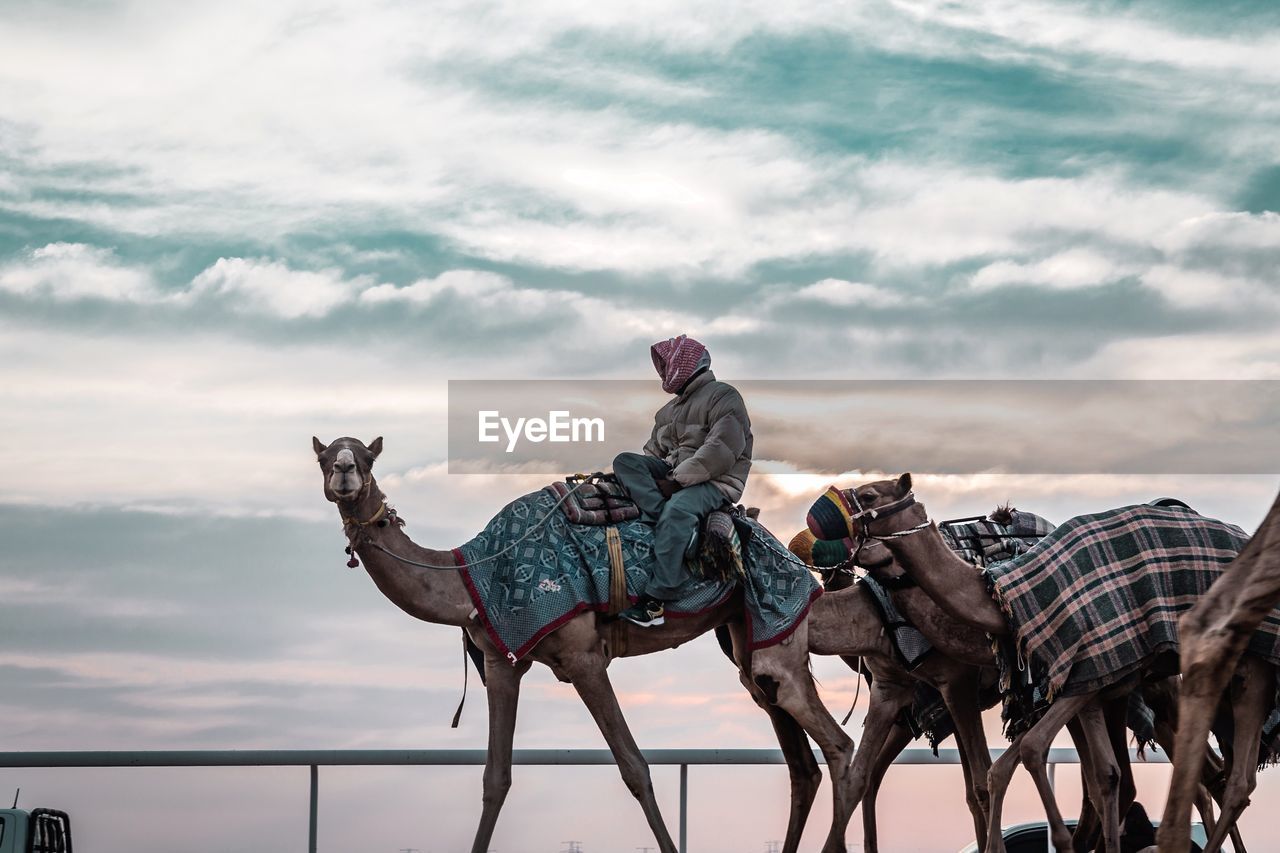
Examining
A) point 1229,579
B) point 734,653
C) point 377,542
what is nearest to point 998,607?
point 734,653

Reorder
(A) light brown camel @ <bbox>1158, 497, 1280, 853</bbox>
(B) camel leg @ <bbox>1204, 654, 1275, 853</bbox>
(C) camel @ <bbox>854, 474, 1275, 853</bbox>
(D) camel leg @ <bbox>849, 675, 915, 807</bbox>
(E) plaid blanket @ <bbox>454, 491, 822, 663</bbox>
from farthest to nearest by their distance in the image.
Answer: (D) camel leg @ <bbox>849, 675, 915, 807</bbox> → (E) plaid blanket @ <bbox>454, 491, 822, 663</bbox> → (C) camel @ <bbox>854, 474, 1275, 853</bbox> → (B) camel leg @ <bbox>1204, 654, 1275, 853</bbox> → (A) light brown camel @ <bbox>1158, 497, 1280, 853</bbox>

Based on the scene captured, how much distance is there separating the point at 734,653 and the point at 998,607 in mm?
2078

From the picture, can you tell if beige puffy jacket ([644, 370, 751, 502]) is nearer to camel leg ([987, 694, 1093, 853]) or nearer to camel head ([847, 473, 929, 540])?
camel head ([847, 473, 929, 540])

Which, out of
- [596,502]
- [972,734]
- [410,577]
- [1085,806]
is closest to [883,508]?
[596,502]

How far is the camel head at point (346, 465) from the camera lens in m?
11.1

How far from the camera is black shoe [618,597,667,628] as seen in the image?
11648mm

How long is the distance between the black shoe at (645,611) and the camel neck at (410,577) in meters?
1.09

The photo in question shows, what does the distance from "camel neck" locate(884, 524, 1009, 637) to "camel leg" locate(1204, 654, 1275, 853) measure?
1510 mm

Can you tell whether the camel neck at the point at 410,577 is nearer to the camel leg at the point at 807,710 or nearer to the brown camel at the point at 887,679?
the camel leg at the point at 807,710

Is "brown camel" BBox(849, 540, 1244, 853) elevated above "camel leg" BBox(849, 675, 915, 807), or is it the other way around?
"brown camel" BBox(849, 540, 1244, 853)

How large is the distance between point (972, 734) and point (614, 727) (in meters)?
2.74

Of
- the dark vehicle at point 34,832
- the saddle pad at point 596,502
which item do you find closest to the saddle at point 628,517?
the saddle pad at point 596,502

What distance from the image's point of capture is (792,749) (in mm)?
12594

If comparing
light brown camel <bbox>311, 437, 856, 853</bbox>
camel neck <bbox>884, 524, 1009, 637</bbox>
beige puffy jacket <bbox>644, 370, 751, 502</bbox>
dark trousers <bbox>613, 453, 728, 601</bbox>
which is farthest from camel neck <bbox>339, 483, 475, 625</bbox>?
camel neck <bbox>884, 524, 1009, 637</bbox>
